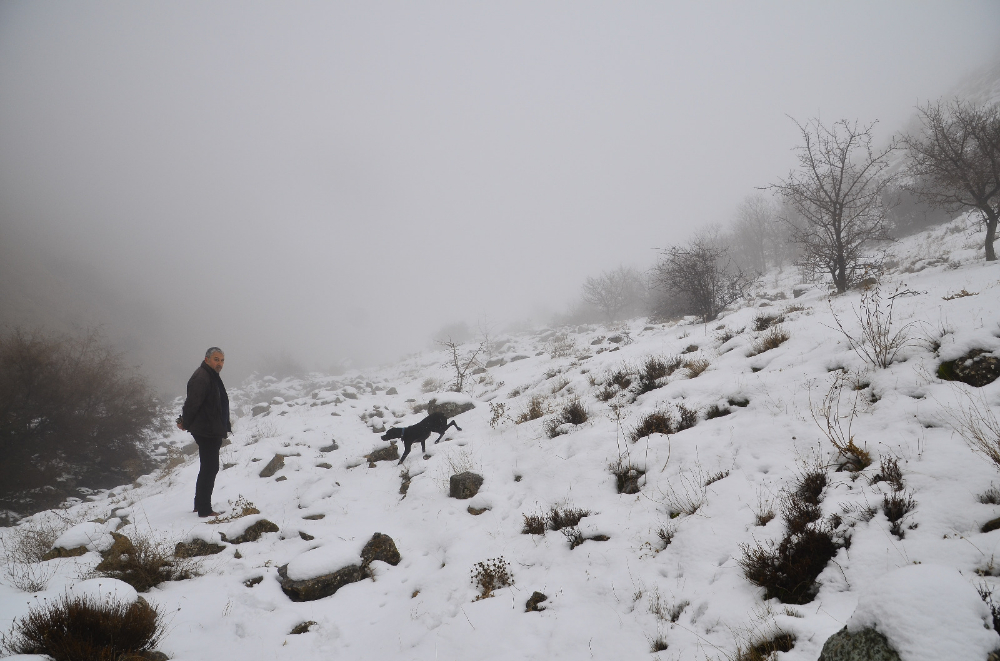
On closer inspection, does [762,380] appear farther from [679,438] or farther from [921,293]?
[921,293]

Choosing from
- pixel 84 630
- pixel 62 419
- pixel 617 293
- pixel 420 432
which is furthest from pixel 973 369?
pixel 617 293

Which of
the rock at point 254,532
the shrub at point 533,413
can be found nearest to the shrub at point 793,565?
the shrub at point 533,413

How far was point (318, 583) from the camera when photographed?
382 cm

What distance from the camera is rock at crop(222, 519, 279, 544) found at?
4836mm

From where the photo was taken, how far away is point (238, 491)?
280 inches

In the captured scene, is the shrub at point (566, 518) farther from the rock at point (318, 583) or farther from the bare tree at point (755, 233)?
the bare tree at point (755, 233)

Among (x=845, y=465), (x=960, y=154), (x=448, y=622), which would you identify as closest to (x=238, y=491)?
(x=448, y=622)

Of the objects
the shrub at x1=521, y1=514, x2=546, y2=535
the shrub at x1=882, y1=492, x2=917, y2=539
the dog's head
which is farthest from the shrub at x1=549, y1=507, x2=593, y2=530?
the dog's head

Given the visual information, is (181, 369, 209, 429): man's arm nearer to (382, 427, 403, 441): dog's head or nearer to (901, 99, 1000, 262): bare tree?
(382, 427, 403, 441): dog's head

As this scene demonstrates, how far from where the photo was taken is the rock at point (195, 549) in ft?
14.4

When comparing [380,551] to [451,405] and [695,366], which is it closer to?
[695,366]

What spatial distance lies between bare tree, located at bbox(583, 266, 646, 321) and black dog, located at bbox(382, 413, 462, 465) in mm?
25852

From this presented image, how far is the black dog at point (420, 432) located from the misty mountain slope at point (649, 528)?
2.46 feet

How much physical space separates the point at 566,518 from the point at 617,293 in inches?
1223
